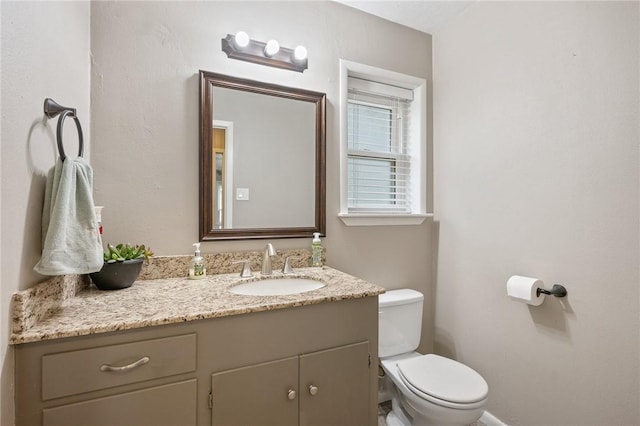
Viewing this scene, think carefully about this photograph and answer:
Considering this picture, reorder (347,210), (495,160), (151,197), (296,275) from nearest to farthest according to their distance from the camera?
(151,197), (296,275), (495,160), (347,210)

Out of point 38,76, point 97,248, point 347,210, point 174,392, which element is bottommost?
point 174,392

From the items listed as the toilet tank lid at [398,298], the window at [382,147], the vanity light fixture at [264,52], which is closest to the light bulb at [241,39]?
the vanity light fixture at [264,52]

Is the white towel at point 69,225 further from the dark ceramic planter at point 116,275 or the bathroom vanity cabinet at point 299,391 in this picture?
the bathroom vanity cabinet at point 299,391

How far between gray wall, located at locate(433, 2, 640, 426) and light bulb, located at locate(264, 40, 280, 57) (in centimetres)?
117

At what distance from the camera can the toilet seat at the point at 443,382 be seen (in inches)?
51.2

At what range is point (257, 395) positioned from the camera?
1.03 m

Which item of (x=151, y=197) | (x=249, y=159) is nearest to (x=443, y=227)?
(x=249, y=159)

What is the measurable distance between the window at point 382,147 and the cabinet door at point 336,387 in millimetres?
836

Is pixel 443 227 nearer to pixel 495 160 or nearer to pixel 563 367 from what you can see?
pixel 495 160

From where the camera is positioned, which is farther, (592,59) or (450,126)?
(450,126)

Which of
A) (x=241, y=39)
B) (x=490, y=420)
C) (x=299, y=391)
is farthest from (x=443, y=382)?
(x=241, y=39)

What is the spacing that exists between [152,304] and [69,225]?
0.36 meters

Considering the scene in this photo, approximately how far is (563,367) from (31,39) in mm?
2348

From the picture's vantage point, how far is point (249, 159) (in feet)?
5.21
